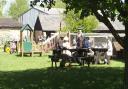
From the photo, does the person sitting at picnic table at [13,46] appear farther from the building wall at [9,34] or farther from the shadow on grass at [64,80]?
the building wall at [9,34]

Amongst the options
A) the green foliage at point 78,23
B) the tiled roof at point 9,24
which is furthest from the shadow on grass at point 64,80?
the tiled roof at point 9,24

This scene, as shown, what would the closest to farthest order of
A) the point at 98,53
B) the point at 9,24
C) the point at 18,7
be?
the point at 98,53
the point at 9,24
the point at 18,7

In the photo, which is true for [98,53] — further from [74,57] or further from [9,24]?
[9,24]

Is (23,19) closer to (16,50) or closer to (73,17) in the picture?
(73,17)

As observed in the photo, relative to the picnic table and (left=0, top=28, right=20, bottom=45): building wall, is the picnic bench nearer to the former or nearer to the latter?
the picnic table

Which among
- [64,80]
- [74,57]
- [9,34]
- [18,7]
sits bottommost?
[64,80]

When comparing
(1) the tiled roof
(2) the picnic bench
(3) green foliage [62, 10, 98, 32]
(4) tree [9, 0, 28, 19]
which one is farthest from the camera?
(4) tree [9, 0, 28, 19]

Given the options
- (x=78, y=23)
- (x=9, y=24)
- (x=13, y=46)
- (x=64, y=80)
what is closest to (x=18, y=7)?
(x=9, y=24)

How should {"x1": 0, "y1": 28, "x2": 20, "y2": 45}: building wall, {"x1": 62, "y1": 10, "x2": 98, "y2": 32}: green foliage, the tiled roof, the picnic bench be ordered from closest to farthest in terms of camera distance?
the picnic bench
{"x1": 62, "y1": 10, "x2": 98, "y2": 32}: green foliage
{"x1": 0, "y1": 28, "x2": 20, "y2": 45}: building wall
the tiled roof

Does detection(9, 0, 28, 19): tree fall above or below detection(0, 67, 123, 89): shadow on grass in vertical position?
above

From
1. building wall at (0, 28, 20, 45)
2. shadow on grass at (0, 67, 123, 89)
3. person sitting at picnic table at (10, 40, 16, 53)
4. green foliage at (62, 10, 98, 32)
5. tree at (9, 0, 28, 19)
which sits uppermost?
tree at (9, 0, 28, 19)

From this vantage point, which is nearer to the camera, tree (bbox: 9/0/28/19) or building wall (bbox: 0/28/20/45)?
building wall (bbox: 0/28/20/45)

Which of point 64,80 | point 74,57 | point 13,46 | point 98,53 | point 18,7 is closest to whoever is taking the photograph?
point 64,80

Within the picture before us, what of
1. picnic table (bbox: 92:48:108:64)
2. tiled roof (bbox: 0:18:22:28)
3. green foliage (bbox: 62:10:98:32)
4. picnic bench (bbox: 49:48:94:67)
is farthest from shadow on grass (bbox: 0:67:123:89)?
tiled roof (bbox: 0:18:22:28)
